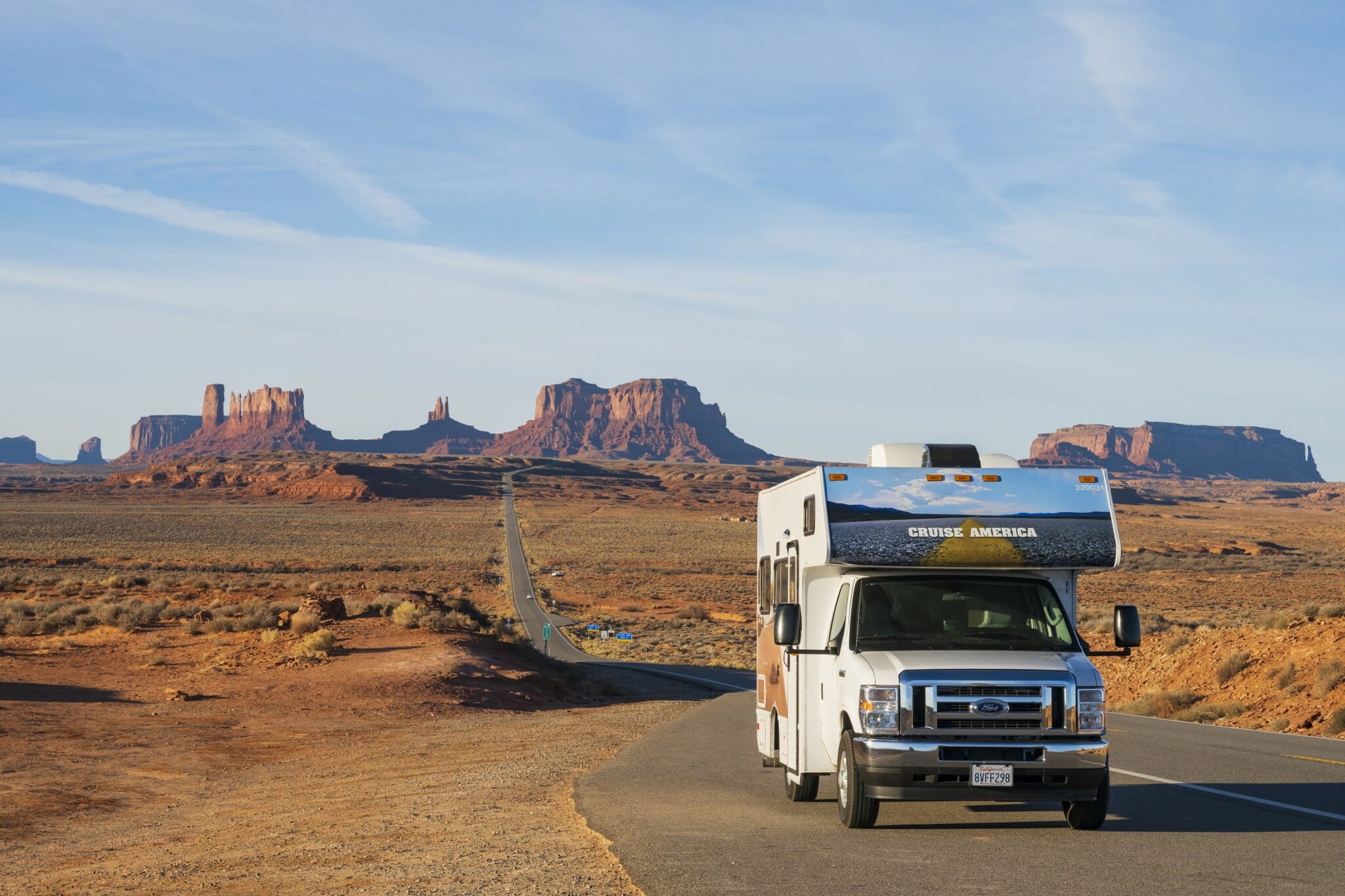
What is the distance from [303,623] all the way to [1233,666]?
23347mm

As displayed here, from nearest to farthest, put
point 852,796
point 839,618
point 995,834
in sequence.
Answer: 1. point 852,796
2. point 995,834
3. point 839,618

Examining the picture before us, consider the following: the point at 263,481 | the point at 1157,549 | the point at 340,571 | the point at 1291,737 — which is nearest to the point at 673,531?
the point at 1157,549

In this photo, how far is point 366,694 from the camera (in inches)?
1069

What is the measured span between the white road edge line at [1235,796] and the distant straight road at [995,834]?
0.10ft

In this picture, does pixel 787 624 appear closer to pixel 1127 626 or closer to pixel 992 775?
pixel 992 775

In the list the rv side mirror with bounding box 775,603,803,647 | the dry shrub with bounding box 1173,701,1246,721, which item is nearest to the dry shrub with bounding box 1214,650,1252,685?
the dry shrub with bounding box 1173,701,1246,721

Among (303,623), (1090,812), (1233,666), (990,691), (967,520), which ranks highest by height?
(967,520)

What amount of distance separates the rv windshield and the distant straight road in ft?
4.78

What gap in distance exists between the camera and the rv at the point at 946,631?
9008mm

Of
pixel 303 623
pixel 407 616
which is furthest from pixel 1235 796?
pixel 407 616

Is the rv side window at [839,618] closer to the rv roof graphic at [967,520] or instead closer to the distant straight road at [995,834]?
the rv roof graphic at [967,520]

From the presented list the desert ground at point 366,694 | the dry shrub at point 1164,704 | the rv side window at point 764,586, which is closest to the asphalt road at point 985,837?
the desert ground at point 366,694

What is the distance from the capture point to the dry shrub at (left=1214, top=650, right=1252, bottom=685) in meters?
24.5

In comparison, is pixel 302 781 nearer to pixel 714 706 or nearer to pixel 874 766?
pixel 874 766
